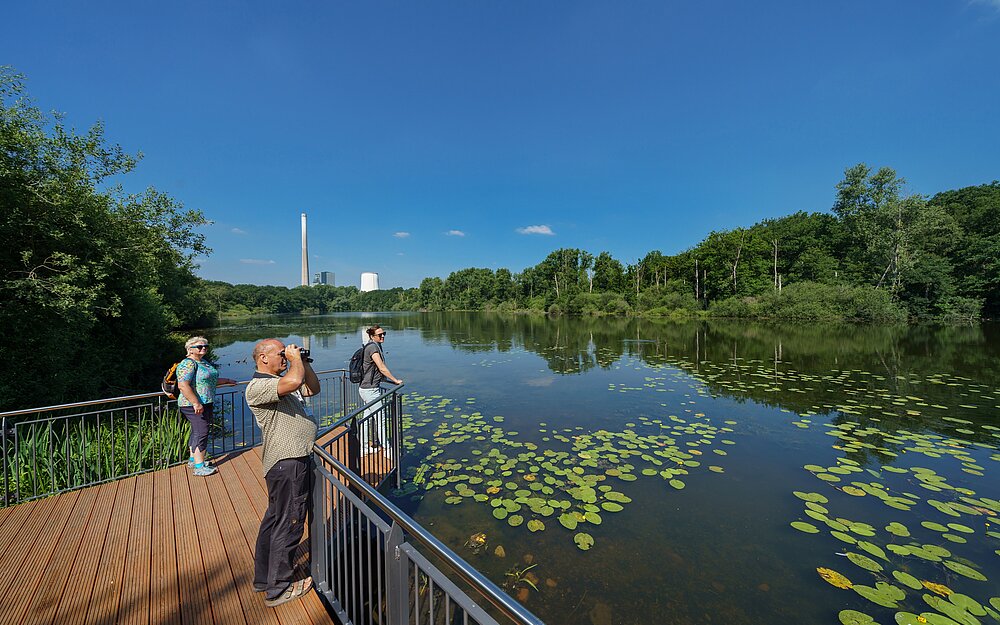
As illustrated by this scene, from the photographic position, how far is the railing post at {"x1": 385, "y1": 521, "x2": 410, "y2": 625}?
1.91 metres

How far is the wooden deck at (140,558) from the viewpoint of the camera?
2406mm

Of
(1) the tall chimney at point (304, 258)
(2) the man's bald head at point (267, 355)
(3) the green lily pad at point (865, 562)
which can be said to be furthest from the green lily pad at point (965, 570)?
(1) the tall chimney at point (304, 258)

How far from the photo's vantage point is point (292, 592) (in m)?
2.59

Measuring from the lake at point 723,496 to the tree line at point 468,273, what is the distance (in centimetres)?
779

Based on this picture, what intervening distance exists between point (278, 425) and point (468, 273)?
9385cm

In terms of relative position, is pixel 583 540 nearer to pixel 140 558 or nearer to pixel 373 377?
pixel 373 377

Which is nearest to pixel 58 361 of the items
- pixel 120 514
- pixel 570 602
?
pixel 120 514

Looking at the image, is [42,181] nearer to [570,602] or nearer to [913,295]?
[570,602]

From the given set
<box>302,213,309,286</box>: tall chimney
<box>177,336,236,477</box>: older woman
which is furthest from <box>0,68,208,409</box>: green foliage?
<box>302,213,309,286</box>: tall chimney

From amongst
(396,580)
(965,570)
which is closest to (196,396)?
(396,580)

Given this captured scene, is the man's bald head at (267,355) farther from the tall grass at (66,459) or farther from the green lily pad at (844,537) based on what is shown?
the green lily pad at (844,537)

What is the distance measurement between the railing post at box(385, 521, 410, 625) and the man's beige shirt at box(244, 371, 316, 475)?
108cm

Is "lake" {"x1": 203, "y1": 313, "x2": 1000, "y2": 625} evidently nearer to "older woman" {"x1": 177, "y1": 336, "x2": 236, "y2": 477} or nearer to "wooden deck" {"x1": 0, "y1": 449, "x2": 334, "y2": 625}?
"wooden deck" {"x1": 0, "y1": 449, "x2": 334, "y2": 625}

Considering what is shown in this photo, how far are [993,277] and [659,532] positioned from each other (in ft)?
163
